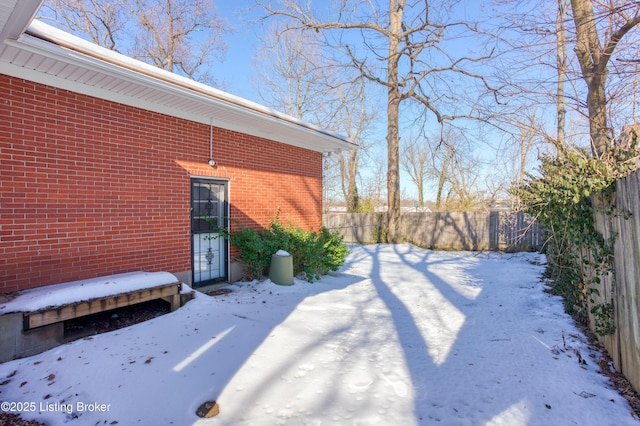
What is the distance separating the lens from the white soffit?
3.59 m

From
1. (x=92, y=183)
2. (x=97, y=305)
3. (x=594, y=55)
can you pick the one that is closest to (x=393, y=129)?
(x=594, y=55)

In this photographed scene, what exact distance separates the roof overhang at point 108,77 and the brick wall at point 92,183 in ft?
0.51

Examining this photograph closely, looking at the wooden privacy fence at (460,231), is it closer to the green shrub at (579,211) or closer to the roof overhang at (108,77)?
the roof overhang at (108,77)

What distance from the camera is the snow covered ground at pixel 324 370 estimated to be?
241 cm

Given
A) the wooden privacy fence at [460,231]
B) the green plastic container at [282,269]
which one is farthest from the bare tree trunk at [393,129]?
the green plastic container at [282,269]

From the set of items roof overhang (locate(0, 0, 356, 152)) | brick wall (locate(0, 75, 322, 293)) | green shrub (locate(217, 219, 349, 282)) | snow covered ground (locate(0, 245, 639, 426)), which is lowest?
snow covered ground (locate(0, 245, 639, 426))

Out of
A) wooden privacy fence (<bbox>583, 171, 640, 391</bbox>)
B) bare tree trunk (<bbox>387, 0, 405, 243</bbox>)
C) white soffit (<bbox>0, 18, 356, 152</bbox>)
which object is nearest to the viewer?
wooden privacy fence (<bbox>583, 171, 640, 391</bbox>)

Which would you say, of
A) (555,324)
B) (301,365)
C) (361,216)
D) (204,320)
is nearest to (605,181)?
(555,324)

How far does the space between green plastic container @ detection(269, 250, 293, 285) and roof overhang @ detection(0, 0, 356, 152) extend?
263 centimetres

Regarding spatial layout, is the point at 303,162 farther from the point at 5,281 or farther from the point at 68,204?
the point at 5,281

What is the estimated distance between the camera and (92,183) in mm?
4613

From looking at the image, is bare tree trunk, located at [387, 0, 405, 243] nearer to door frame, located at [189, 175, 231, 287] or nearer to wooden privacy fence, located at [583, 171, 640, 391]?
door frame, located at [189, 175, 231, 287]

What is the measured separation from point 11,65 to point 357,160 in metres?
26.0

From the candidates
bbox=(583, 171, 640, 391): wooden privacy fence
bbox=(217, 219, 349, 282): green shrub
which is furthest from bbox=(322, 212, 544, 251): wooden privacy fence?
bbox=(583, 171, 640, 391): wooden privacy fence
